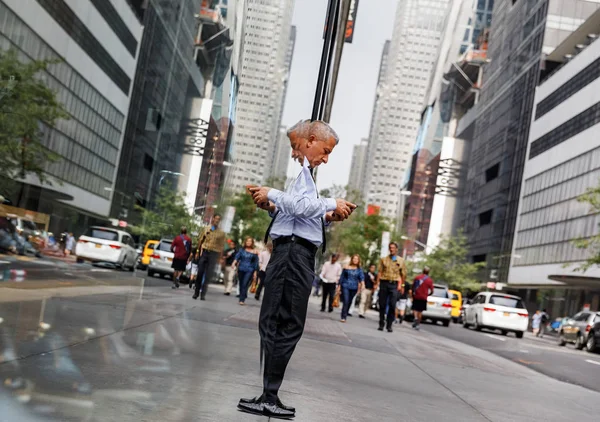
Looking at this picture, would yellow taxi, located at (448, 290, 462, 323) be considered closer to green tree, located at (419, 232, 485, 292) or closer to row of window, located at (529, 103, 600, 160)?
row of window, located at (529, 103, 600, 160)

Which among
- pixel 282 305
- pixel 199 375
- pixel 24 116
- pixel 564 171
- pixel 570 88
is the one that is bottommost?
pixel 199 375

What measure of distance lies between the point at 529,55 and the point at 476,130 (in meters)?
17.9

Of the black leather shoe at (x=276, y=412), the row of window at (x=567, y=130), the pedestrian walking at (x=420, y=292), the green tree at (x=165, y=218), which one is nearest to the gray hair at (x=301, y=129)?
the black leather shoe at (x=276, y=412)

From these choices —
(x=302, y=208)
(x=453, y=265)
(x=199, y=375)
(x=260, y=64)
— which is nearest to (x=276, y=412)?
(x=302, y=208)

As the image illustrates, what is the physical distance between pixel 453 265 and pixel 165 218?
77.8 metres

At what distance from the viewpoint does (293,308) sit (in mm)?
4555

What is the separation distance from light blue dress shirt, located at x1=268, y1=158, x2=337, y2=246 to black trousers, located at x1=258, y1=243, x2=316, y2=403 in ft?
0.27

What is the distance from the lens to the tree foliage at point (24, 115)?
7.26m

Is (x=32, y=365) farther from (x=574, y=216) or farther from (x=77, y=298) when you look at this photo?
(x=574, y=216)

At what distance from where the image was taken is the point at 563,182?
6219cm

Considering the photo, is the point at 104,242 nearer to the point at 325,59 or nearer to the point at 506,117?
the point at 325,59

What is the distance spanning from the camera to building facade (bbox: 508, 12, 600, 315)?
187 feet

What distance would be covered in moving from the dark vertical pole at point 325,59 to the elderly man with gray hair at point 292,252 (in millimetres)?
745

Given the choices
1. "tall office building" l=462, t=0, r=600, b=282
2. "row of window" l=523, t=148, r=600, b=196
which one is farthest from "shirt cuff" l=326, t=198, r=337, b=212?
"tall office building" l=462, t=0, r=600, b=282
